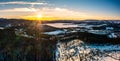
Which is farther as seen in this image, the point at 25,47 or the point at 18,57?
the point at 25,47

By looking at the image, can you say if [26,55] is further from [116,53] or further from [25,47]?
[116,53]

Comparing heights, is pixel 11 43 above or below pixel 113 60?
above

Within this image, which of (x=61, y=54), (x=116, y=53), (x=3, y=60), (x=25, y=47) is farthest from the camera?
(x=116, y=53)

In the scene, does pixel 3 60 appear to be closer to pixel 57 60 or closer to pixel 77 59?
pixel 57 60

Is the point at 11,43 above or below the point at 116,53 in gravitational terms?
above

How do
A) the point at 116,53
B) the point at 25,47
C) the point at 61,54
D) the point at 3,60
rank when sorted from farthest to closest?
the point at 116,53
the point at 61,54
the point at 25,47
the point at 3,60

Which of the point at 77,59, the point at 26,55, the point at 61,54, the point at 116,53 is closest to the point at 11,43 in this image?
the point at 26,55

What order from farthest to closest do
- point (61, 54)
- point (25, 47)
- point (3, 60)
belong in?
point (61, 54)
point (25, 47)
point (3, 60)

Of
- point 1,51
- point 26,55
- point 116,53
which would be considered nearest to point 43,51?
point 26,55

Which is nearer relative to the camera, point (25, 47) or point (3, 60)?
point (3, 60)

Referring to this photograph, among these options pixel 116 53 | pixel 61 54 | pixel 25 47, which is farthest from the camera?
pixel 116 53
